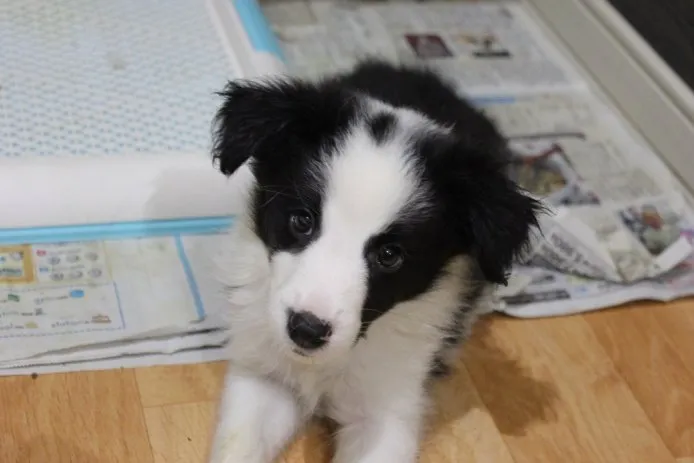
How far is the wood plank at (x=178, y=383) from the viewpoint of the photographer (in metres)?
1.68

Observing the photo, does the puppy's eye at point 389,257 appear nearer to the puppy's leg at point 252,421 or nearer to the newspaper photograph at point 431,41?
the puppy's leg at point 252,421

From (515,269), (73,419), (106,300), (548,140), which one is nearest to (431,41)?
(548,140)

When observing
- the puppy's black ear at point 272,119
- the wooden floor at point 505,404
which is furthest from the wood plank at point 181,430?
the puppy's black ear at point 272,119

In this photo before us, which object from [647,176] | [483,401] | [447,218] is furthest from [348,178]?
[647,176]

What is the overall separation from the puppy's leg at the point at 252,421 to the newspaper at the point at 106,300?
175mm

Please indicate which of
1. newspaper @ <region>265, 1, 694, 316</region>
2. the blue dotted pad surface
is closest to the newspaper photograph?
newspaper @ <region>265, 1, 694, 316</region>

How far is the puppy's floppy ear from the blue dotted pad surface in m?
0.79

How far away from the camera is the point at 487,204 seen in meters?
1.39

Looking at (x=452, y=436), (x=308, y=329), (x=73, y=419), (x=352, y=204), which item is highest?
(x=352, y=204)

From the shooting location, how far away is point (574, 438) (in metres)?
1.77

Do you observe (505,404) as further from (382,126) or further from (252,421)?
(382,126)

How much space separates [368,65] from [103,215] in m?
0.64

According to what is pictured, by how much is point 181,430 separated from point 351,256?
0.54 meters

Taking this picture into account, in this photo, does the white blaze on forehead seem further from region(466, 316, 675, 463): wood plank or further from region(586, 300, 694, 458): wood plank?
region(586, 300, 694, 458): wood plank
